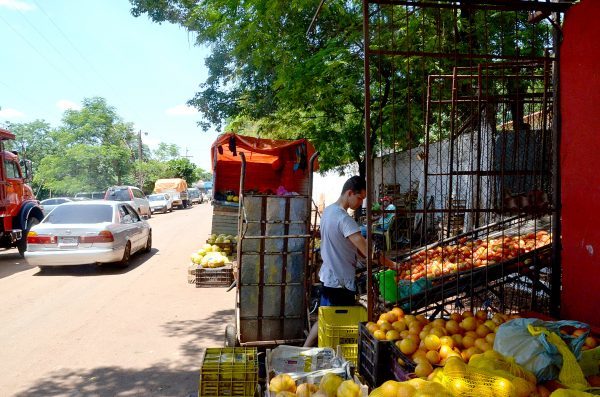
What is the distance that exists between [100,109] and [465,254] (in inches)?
1637

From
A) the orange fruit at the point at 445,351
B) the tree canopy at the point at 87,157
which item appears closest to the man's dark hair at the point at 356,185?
the orange fruit at the point at 445,351

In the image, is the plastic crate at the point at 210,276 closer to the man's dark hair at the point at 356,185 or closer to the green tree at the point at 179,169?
the man's dark hair at the point at 356,185

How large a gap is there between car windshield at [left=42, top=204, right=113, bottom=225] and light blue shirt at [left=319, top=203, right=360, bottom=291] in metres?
7.69

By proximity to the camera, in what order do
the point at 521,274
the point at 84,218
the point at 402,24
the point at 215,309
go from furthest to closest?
the point at 84,218 < the point at 402,24 < the point at 215,309 < the point at 521,274

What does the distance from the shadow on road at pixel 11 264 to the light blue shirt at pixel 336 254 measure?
9027mm

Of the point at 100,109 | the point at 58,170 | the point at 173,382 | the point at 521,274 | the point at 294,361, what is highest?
the point at 100,109

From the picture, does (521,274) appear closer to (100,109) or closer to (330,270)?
(330,270)

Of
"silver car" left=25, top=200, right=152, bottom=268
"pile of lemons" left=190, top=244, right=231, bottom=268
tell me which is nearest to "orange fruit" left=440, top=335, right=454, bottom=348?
"pile of lemons" left=190, top=244, right=231, bottom=268

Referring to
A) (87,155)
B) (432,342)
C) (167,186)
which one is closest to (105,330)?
(432,342)

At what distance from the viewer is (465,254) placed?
5.95 metres

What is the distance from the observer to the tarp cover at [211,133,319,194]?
1056 cm

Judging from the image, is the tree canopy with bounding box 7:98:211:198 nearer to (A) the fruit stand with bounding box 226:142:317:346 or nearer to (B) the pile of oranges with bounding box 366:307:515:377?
(A) the fruit stand with bounding box 226:142:317:346

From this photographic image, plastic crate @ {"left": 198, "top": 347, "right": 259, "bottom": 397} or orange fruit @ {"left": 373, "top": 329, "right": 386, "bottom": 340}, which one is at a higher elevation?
orange fruit @ {"left": 373, "top": 329, "right": 386, "bottom": 340}

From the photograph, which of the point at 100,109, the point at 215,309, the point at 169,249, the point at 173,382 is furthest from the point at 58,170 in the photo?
the point at 173,382
